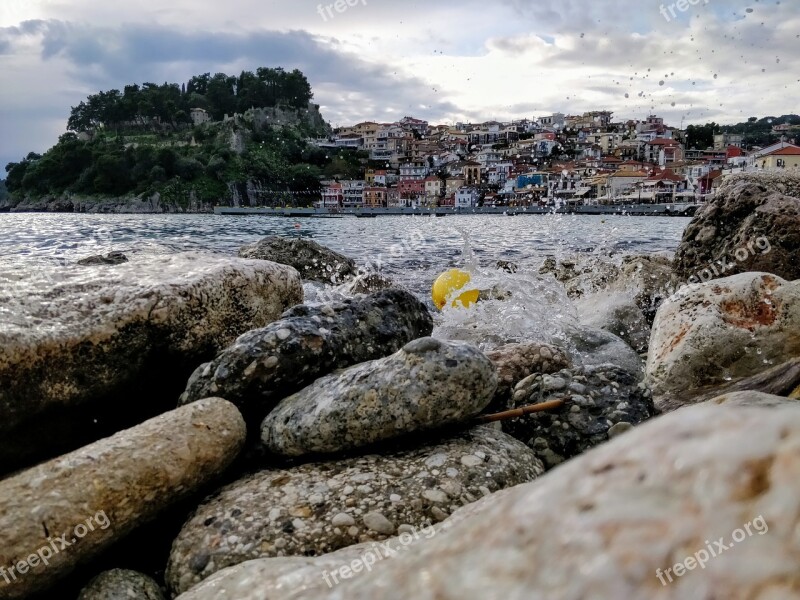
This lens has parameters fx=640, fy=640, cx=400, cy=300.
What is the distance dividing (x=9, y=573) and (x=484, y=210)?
356 ft

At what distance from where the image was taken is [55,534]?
3135mm

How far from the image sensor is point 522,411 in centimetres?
441

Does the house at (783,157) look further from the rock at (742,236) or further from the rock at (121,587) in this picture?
the rock at (121,587)

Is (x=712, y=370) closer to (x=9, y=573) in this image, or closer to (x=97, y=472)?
(x=97, y=472)

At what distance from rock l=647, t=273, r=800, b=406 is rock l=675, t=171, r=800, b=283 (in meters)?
2.71

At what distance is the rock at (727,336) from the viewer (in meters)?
5.68

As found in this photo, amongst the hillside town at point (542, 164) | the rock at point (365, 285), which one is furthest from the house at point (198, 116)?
the rock at point (365, 285)

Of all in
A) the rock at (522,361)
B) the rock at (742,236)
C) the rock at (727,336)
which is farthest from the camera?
the rock at (742,236)

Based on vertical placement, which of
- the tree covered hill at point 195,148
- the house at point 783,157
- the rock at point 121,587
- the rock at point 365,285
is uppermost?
the tree covered hill at point 195,148

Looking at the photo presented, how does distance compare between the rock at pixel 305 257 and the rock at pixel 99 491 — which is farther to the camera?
the rock at pixel 305 257

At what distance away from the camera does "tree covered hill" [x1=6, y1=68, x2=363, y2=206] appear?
4774 inches

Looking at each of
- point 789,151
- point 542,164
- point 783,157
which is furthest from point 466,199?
point 789,151
